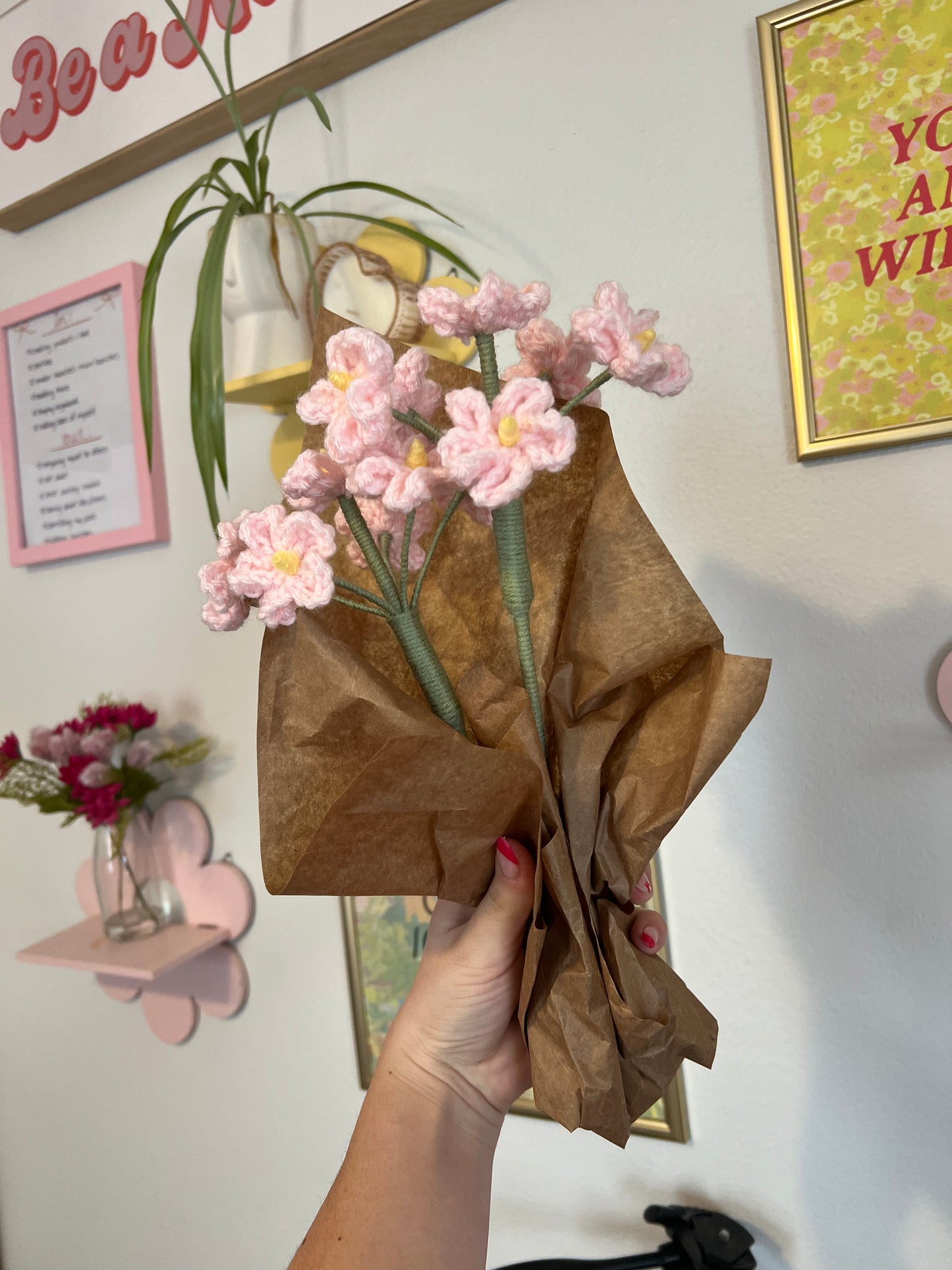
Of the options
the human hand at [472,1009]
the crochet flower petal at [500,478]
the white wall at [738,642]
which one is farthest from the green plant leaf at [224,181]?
the human hand at [472,1009]

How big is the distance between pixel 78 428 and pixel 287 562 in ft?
3.33

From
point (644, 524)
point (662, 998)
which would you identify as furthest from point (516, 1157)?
point (644, 524)

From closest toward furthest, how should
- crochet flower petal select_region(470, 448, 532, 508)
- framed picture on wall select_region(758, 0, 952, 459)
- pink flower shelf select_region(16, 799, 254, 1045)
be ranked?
crochet flower petal select_region(470, 448, 532, 508) < framed picture on wall select_region(758, 0, 952, 459) < pink flower shelf select_region(16, 799, 254, 1045)

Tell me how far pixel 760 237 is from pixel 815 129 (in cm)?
10

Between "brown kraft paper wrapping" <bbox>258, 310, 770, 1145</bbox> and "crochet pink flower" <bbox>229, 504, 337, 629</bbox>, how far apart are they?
0.05 meters

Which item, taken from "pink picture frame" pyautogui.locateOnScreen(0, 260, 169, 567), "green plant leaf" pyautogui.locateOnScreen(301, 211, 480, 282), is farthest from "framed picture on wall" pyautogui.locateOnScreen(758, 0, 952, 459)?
"pink picture frame" pyautogui.locateOnScreen(0, 260, 169, 567)

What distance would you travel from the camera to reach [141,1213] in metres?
1.31

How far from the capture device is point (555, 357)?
0.50 meters

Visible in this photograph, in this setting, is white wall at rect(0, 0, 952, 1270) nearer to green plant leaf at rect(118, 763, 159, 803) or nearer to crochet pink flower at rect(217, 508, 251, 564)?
green plant leaf at rect(118, 763, 159, 803)

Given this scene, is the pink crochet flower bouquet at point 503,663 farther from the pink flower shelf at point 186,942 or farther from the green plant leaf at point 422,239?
the pink flower shelf at point 186,942

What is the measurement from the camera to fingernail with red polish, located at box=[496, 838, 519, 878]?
52 cm

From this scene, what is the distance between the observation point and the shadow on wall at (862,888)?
77 cm

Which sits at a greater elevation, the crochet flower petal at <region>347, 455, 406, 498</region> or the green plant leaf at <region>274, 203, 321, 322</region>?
the green plant leaf at <region>274, 203, 321, 322</region>

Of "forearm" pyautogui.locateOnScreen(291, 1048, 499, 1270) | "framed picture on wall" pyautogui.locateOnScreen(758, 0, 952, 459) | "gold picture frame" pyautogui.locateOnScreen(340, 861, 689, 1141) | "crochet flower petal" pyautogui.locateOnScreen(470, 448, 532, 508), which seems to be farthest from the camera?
"gold picture frame" pyautogui.locateOnScreen(340, 861, 689, 1141)
